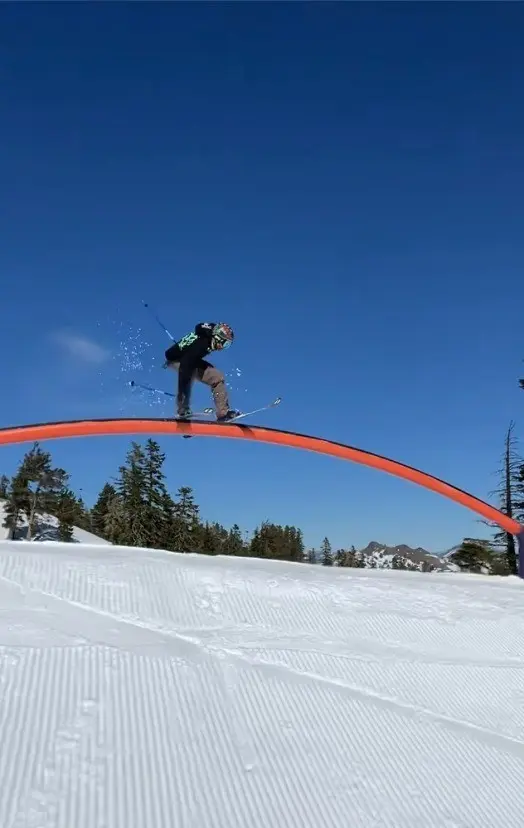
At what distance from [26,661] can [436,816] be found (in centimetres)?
278

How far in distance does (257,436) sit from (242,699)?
20.5ft

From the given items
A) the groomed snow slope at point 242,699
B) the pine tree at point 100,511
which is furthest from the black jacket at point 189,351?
the pine tree at point 100,511

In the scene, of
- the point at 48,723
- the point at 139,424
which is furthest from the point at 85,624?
the point at 139,424

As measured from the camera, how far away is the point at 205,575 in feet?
21.2

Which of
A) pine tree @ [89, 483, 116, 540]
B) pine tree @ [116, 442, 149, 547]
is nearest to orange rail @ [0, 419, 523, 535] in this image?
pine tree @ [116, 442, 149, 547]

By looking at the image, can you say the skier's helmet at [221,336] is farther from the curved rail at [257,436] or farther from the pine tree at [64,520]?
the pine tree at [64,520]

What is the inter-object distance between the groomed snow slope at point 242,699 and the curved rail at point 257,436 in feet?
7.85

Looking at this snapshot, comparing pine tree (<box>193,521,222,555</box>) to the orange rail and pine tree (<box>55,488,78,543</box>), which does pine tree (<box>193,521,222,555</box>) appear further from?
the orange rail

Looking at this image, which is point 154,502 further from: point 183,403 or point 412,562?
point 412,562

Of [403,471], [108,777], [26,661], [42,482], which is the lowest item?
[108,777]

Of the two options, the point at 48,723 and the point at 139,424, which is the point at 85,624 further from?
the point at 139,424

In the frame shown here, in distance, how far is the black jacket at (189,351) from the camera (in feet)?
29.1

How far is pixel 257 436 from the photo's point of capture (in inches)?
404

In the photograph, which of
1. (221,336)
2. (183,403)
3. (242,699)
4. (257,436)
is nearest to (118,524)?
(257,436)
